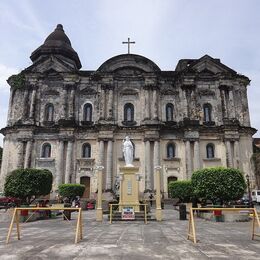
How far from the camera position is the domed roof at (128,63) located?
33.4 m

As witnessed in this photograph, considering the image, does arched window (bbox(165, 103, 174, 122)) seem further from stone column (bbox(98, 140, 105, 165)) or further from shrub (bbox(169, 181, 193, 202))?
shrub (bbox(169, 181, 193, 202))

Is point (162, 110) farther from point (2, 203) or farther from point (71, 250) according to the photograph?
point (71, 250)

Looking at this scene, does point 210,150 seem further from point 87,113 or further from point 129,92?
point 87,113

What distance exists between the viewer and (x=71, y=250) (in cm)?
695

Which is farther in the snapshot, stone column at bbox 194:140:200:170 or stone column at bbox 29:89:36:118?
stone column at bbox 29:89:36:118

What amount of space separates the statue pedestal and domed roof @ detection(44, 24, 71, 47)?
25.5 m

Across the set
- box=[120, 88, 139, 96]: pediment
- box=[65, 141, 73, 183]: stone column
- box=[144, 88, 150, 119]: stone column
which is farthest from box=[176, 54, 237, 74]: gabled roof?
box=[65, 141, 73, 183]: stone column

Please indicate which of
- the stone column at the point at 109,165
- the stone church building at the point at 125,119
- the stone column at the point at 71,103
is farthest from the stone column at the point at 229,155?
the stone column at the point at 71,103

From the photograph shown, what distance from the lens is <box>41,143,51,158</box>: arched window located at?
3050cm

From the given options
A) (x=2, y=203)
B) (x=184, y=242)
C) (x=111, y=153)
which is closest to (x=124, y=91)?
(x=111, y=153)

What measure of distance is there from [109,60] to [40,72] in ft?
25.5

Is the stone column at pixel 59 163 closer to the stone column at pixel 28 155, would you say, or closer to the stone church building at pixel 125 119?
the stone church building at pixel 125 119

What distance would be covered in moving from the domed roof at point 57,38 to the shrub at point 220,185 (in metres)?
27.4

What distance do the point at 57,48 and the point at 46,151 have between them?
532 inches
